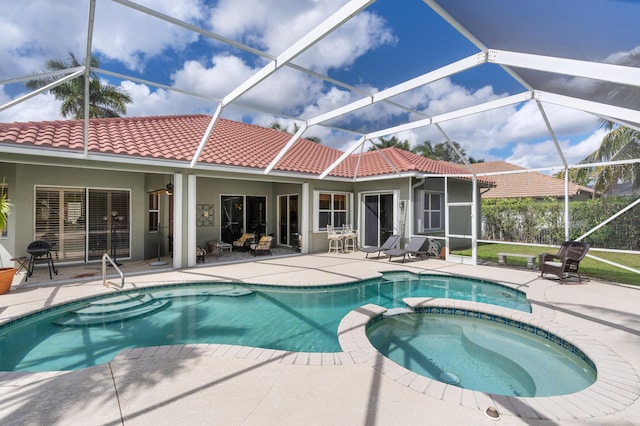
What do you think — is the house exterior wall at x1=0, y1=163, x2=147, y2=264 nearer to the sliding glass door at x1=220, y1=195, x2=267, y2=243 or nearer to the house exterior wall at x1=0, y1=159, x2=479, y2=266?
the house exterior wall at x1=0, y1=159, x2=479, y2=266

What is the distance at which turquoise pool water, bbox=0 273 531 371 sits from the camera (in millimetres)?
4949

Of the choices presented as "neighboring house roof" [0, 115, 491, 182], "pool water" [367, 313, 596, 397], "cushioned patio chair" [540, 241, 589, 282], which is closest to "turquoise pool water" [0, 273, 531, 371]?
"pool water" [367, 313, 596, 397]

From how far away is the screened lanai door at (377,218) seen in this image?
1386cm

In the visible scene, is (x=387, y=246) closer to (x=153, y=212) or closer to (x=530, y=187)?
(x=153, y=212)

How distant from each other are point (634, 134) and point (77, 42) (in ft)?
61.6

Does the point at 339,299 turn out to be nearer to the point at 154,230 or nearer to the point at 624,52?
the point at 624,52

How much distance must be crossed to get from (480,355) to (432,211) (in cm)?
970

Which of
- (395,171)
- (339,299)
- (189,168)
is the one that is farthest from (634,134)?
(189,168)

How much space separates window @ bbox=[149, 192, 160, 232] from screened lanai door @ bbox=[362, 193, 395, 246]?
8808 millimetres

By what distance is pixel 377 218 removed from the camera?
14203 mm

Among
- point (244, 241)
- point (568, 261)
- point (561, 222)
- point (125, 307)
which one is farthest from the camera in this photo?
point (244, 241)

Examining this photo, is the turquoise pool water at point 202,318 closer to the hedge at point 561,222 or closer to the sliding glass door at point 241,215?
the hedge at point 561,222

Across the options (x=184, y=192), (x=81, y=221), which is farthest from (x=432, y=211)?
(x=81, y=221)

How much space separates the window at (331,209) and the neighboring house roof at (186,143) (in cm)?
117
